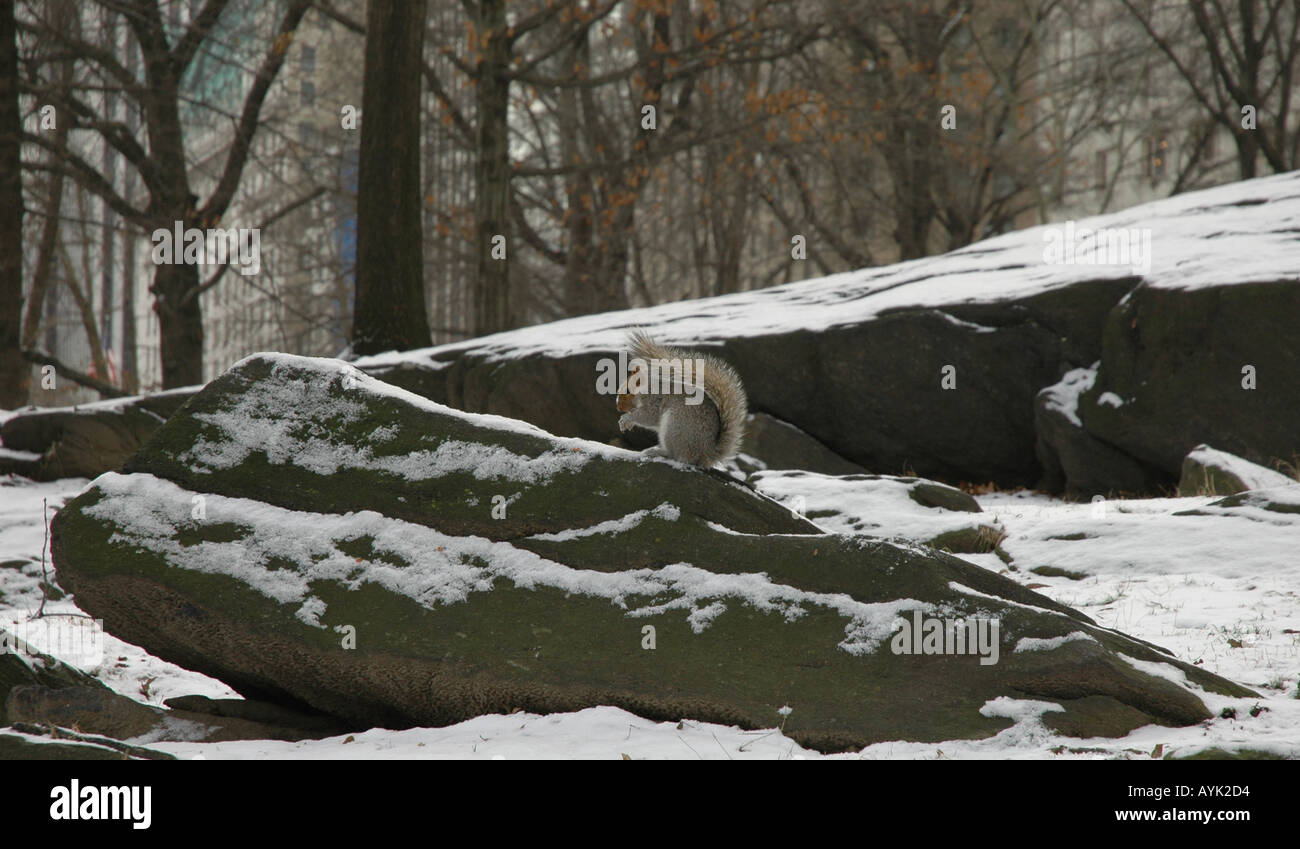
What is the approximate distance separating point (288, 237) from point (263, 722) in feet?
102

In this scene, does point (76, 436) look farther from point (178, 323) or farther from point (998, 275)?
point (998, 275)

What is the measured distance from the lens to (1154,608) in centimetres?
632

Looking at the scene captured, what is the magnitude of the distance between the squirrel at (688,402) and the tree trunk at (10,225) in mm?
12934

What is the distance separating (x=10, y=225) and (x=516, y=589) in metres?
13.7

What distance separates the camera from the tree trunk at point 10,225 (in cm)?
1441

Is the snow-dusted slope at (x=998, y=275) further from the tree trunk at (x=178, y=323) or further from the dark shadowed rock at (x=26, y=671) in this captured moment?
the dark shadowed rock at (x=26, y=671)

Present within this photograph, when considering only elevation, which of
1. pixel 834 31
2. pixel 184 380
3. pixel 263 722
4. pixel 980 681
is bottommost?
pixel 263 722

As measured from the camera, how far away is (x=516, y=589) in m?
5.05

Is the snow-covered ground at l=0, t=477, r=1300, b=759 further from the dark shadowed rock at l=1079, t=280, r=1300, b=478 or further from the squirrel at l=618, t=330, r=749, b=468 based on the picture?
the squirrel at l=618, t=330, r=749, b=468

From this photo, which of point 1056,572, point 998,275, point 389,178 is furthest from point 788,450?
point 389,178

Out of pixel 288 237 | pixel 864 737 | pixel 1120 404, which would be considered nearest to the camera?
pixel 864 737

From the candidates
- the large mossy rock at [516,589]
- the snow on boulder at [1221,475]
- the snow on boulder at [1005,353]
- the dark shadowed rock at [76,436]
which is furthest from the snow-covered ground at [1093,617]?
the dark shadowed rock at [76,436]
